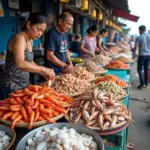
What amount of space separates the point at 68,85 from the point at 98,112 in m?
0.82

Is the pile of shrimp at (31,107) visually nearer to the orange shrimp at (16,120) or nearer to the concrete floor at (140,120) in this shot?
the orange shrimp at (16,120)

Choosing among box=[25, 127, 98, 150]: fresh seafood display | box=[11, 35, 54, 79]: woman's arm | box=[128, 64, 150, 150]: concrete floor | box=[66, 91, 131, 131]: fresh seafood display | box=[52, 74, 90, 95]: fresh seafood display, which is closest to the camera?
box=[25, 127, 98, 150]: fresh seafood display

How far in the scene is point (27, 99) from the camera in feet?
5.88

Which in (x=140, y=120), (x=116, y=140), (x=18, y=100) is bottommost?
(x=140, y=120)

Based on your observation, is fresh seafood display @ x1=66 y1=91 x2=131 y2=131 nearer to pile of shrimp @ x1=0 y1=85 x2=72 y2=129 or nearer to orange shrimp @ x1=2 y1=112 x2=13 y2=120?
pile of shrimp @ x1=0 y1=85 x2=72 y2=129

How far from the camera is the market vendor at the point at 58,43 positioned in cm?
310

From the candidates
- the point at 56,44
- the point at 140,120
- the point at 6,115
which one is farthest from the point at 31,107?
the point at 140,120

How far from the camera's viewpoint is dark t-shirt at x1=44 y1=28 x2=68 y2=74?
317 cm

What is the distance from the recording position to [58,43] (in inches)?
129

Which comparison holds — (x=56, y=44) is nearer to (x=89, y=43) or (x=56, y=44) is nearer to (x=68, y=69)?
(x=68, y=69)

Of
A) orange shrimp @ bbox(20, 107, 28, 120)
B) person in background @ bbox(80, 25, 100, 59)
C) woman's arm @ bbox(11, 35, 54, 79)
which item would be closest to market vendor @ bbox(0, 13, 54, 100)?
woman's arm @ bbox(11, 35, 54, 79)

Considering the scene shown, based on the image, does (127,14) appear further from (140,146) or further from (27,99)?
(27,99)

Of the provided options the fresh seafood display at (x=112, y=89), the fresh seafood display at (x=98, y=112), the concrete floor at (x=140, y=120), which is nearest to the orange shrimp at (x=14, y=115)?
the fresh seafood display at (x=98, y=112)

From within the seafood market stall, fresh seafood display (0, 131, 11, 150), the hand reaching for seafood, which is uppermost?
the hand reaching for seafood
